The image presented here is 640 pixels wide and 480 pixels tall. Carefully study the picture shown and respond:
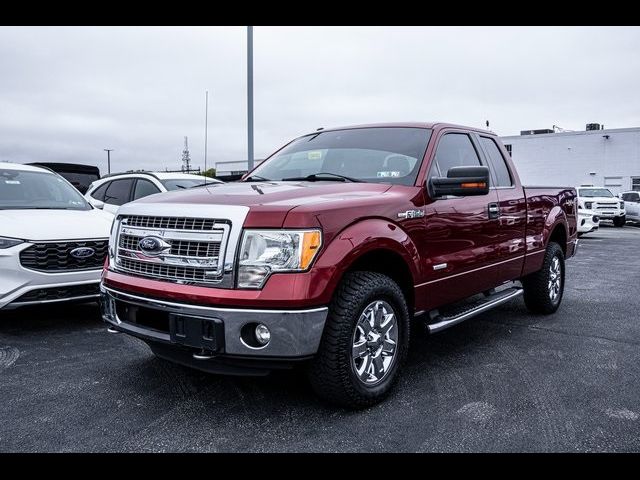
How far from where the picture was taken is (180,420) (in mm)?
3311

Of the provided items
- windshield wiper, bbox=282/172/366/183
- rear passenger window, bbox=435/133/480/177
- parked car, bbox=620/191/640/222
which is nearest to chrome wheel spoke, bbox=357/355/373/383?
windshield wiper, bbox=282/172/366/183

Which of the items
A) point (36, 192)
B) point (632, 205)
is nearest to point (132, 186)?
point (36, 192)

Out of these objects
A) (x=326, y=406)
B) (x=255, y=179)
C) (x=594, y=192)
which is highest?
(x=255, y=179)

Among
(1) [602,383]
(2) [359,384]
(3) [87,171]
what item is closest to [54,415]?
Answer: (2) [359,384]

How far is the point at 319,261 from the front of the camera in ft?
10.2

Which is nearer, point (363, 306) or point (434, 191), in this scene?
point (363, 306)

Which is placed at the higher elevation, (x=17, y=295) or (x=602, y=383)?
(x=17, y=295)

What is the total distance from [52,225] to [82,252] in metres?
0.43

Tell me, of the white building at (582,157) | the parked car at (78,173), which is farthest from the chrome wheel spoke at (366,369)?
the white building at (582,157)

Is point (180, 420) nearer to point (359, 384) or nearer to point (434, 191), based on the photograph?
point (359, 384)

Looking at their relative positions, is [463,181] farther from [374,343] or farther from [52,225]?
[52,225]

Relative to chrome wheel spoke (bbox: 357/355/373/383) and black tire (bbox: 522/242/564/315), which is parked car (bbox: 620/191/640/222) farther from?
chrome wheel spoke (bbox: 357/355/373/383)

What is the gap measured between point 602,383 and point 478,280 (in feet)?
4.04
